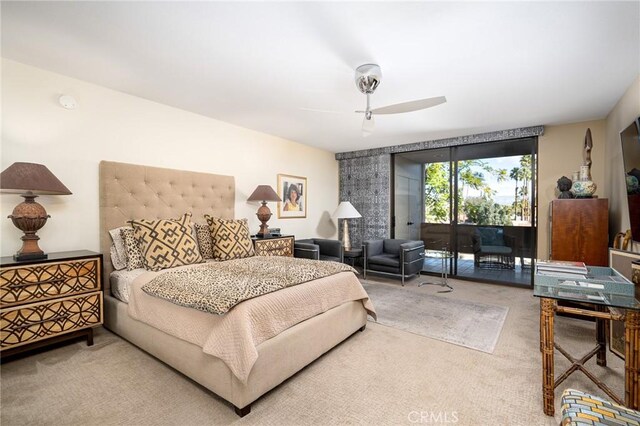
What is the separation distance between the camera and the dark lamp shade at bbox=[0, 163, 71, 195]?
2262mm

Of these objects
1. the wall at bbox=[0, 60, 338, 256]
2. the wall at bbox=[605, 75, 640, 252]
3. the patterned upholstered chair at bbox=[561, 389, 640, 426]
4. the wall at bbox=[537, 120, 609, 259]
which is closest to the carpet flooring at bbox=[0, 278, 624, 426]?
the patterned upholstered chair at bbox=[561, 389, 640, 426]

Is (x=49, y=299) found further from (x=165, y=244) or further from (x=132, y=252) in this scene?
(x=165, y=244)

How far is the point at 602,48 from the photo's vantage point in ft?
7.50

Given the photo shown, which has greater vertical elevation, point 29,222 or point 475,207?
point 475,207

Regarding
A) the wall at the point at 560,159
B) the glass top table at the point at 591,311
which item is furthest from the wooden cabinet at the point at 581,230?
the glass top table at the point at 591,311

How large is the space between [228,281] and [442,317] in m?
2.51

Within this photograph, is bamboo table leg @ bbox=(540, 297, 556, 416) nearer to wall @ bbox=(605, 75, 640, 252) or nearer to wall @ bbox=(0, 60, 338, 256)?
wall @ bbox=(605, 75, 640, 252)

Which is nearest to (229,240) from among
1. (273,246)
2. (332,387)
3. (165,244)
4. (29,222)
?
(165,244)

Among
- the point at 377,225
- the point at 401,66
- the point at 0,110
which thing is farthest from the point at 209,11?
the point at 377,225

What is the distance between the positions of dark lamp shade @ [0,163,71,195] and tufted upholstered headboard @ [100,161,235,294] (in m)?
0.60

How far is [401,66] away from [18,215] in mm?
3462

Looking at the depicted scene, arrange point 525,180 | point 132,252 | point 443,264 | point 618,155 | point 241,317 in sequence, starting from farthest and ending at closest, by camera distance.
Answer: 1. point 443,264
2. point 525,180
3. point 618,155
4. point 132,252
5. point 241,317

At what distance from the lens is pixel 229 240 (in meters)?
3.52

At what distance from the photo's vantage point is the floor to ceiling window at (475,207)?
475 cm
